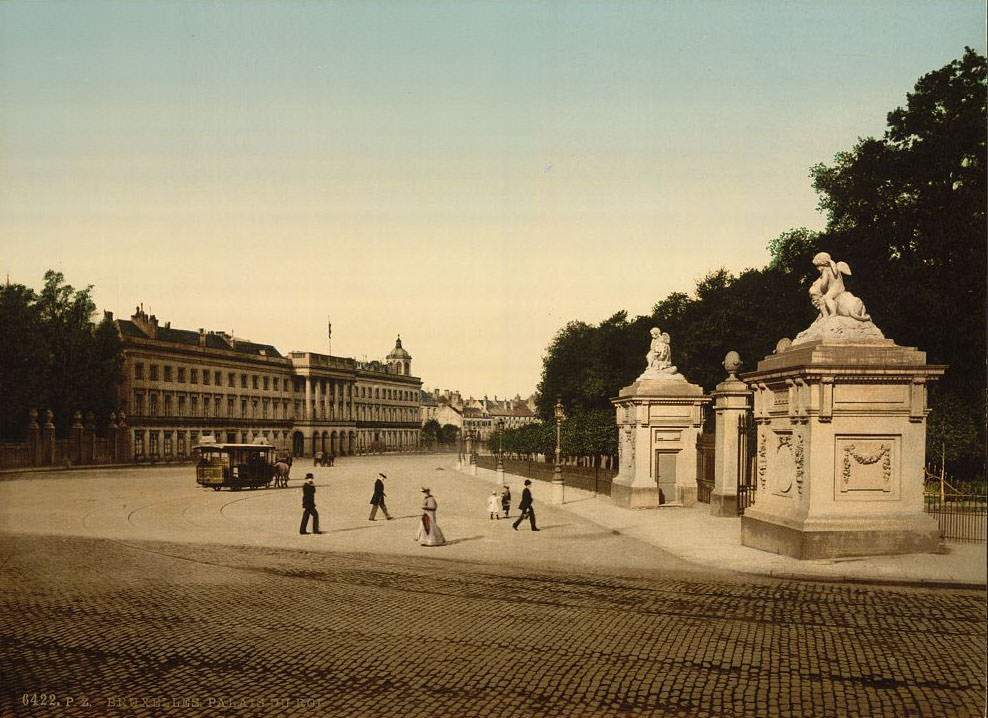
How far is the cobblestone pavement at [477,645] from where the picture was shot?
856 cm

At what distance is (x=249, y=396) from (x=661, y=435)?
8688 cm

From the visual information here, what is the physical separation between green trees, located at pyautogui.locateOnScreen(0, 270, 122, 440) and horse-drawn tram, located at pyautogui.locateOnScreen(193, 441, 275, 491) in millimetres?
22638

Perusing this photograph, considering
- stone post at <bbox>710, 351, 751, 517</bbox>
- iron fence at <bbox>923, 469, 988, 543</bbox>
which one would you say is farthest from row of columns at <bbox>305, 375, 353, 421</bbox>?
iron fence at <bbox>923, 469, 988, 543</bbox>

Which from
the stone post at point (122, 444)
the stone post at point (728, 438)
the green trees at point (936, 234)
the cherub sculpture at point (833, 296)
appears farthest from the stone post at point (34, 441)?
the cherub sculpture at point (833, 296)

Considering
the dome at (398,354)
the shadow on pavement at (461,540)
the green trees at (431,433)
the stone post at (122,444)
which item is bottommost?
the green trees at (431,433)

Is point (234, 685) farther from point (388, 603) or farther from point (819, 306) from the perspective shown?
point (819, 306)

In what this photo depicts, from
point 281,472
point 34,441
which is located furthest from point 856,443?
point 34,441

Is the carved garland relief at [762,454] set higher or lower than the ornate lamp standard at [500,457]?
higher

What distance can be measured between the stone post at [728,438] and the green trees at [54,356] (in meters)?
49.0

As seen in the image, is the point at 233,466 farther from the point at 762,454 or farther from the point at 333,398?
the point at 333,398

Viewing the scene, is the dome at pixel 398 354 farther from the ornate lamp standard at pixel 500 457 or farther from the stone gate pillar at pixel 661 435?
the stone gate pillar at pixel 661 435

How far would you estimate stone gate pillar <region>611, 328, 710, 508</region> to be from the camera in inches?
1129

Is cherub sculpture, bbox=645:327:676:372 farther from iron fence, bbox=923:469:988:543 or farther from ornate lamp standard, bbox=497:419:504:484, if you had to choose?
Result: ornate lamp standard, bbox=497:419:504:484

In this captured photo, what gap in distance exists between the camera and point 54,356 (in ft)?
220
